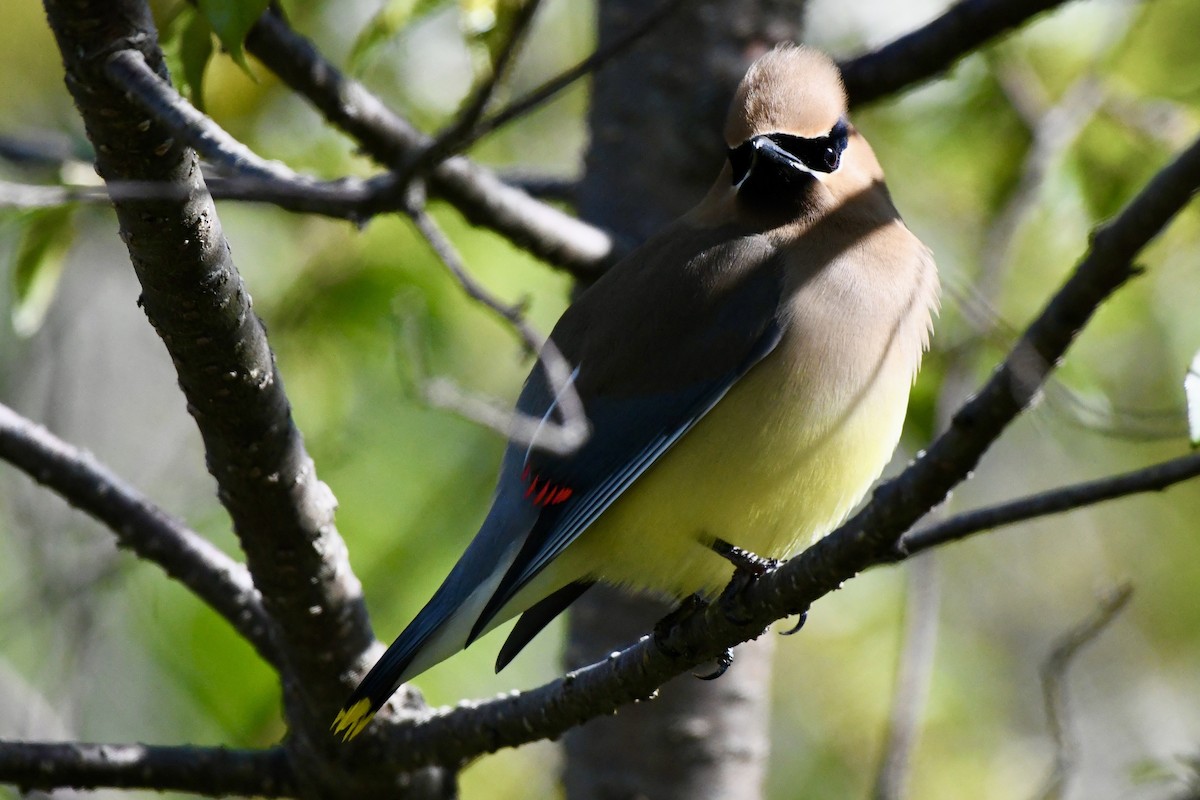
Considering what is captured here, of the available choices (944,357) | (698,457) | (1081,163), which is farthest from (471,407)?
(1081,163)

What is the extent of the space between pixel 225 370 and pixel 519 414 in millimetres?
1154

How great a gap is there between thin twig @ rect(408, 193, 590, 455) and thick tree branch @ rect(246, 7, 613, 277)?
0.32 meters

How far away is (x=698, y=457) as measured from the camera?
2.96 m

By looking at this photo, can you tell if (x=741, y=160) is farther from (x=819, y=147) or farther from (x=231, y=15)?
(x=231, y=15)

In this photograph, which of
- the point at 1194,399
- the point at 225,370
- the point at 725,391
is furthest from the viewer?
the point at 725,391

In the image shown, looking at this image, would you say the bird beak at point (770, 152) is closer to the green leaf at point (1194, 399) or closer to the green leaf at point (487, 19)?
the green leaf at point (487, 19)

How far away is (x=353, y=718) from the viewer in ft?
8.71

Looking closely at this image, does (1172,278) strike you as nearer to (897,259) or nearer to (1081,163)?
(1081,163)

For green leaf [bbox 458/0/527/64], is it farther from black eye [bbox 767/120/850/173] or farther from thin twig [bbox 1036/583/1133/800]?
thin twig [bbox 1036/583/1133/800]

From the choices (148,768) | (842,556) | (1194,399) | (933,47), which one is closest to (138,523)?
(148,768)

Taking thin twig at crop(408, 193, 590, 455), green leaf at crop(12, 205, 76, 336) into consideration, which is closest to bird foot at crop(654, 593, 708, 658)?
thin twig at crop(408, 193, 590, 455)

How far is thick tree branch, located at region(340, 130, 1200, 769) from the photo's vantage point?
4.94 ft

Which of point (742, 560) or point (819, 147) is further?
point (819, 147)

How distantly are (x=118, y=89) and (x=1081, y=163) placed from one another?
3.08 metres
